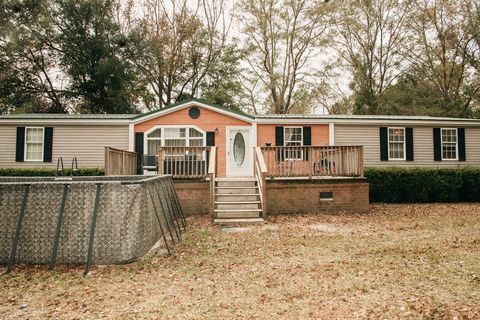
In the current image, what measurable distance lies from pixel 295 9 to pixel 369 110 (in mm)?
10474

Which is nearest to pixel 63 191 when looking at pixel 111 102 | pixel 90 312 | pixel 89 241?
pixel 89 241

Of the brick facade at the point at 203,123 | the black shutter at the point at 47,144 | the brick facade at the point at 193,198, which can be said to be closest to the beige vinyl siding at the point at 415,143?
the brick facade at the point at 203,123

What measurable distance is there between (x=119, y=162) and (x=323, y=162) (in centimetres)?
683

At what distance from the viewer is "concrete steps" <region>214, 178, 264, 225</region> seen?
930 centimetres

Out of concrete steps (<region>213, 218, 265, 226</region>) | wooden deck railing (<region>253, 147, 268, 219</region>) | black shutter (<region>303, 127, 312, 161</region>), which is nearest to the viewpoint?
concrete steps (<region>213, 218, 265, 226</region>)

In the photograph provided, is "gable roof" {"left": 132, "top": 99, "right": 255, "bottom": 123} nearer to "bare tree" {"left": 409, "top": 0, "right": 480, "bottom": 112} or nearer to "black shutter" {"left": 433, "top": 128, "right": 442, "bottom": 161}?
"black shutter" {"left": 433, "top": 128, "right": 442, "bottom": 161}

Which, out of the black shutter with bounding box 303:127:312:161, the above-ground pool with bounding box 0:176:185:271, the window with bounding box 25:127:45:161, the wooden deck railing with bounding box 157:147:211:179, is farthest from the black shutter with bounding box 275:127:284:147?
the window with bounding box 25:127:45:161

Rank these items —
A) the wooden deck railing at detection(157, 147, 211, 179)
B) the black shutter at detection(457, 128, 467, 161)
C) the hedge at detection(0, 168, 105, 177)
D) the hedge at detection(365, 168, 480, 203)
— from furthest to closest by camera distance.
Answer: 1. the black shutter at detection(457, 128, 467, 161)
2. the hedge at detection(365, 168, 480, 203)
3. the hedge at detection(0, 168, 105, 177)
4. the wooden deck railing at detection(157, 147, 211, 179)

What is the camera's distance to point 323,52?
27.3 metres

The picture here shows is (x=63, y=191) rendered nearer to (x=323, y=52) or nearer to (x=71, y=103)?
(x=71, y=103)

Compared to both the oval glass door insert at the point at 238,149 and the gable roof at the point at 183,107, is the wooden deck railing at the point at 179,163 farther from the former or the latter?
the gable roof at the point at 183,107

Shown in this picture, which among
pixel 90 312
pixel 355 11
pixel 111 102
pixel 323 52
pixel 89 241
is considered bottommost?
pixel 90 312

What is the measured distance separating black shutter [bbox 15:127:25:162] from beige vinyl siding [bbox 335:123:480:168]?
13.7 m

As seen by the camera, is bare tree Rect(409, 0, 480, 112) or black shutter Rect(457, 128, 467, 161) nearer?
black shutter Rect(457, 128, 467, 161)
